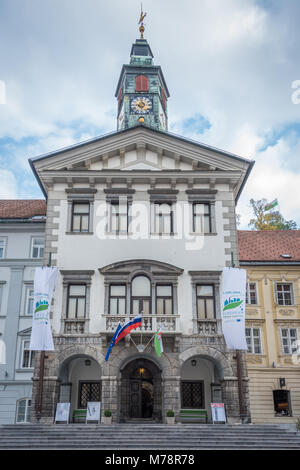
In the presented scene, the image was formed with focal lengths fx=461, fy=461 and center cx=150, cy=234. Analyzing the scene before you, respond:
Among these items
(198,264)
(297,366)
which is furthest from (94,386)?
(297,366)

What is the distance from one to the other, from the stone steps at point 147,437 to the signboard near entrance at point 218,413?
1017 mm

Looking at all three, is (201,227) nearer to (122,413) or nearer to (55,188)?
(55,188)

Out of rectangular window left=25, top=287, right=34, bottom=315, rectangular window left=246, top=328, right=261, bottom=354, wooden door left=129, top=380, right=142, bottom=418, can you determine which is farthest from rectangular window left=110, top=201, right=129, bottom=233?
rectangular window left=246, top=328, right=261, bottom=354

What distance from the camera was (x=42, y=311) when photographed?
869 inches

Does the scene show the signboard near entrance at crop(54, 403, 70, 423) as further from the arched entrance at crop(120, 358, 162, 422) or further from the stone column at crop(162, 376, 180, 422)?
the stone column at crop(162, 376, 180, 422)

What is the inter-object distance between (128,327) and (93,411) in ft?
14.0

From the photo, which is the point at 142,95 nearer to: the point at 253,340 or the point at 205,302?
the point at 253,340

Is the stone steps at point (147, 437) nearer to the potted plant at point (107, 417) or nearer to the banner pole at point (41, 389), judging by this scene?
the potted plant at point (107, 417)

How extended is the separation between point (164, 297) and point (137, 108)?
21.9m

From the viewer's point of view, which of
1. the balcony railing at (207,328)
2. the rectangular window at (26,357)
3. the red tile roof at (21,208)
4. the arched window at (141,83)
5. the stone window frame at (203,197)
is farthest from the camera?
the arched window at (141,83)

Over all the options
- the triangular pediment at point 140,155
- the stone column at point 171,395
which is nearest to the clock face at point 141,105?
the triangular pediment at point 140,155

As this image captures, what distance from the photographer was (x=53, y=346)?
22.0m

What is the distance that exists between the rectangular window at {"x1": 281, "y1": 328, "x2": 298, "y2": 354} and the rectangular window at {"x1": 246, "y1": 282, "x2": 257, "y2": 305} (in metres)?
2.59

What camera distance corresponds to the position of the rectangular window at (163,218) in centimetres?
2547
